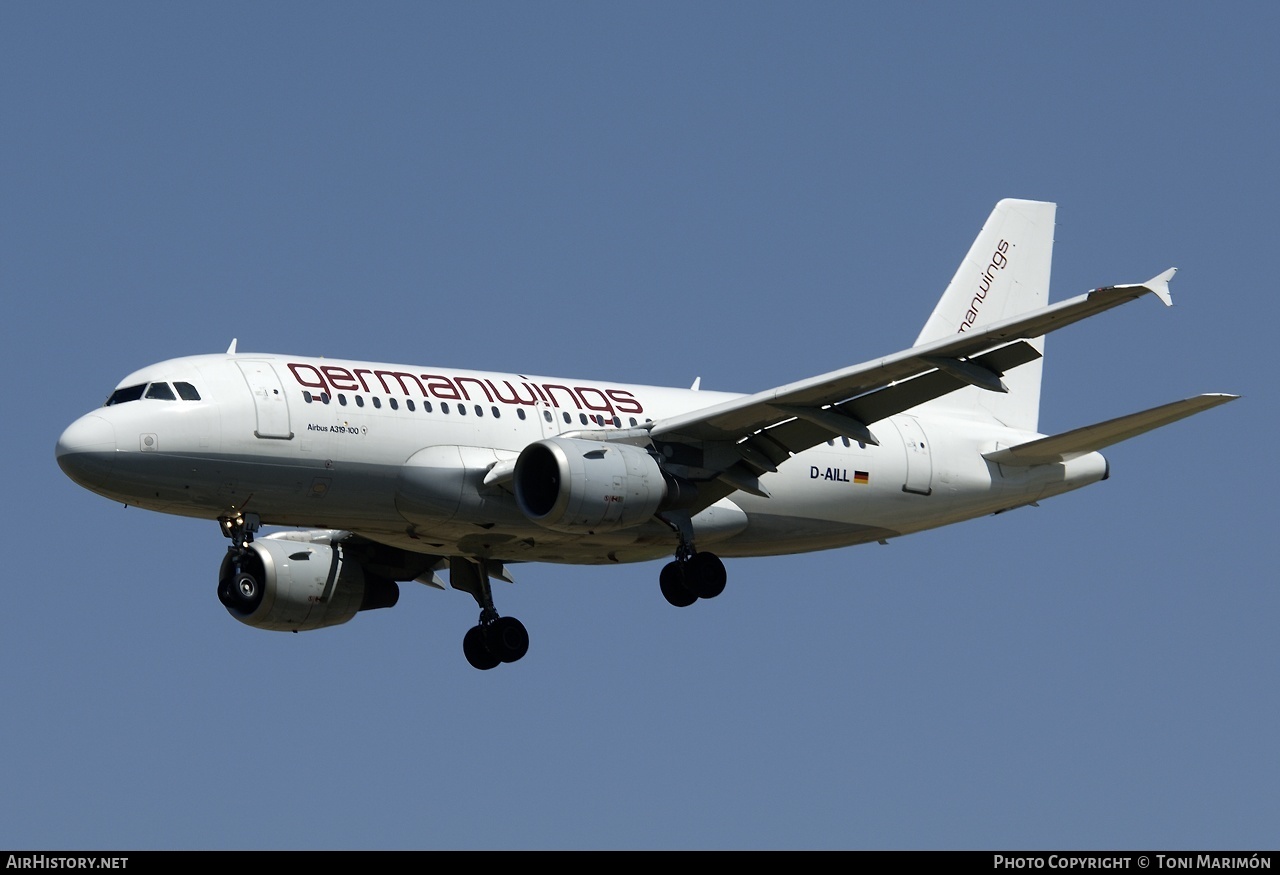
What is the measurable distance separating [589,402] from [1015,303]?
1292 cm

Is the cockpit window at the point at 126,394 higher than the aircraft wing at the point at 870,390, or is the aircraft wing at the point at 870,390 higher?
the aircraft wing at the point at 870,390

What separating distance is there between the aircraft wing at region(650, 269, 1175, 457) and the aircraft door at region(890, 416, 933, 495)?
14.2 ft

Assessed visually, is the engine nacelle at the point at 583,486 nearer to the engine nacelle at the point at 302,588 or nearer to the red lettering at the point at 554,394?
the red lettering at the point at 554,394

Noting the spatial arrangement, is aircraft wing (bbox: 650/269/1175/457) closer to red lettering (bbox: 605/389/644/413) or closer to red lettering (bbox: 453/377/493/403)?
red lettering (bbox: 605/389/644/413)

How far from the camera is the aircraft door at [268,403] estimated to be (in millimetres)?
34469

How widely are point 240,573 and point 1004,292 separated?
62.9 feet

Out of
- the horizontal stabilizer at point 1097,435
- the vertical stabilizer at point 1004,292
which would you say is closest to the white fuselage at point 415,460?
the horizontal stabilizer at point 1097,435

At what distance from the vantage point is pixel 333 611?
40188 millimetres

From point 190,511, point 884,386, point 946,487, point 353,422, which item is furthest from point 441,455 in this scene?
point 946,487

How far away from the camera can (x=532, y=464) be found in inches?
1395

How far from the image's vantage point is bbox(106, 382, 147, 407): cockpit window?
114 feet

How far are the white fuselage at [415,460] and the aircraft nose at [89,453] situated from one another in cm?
2
